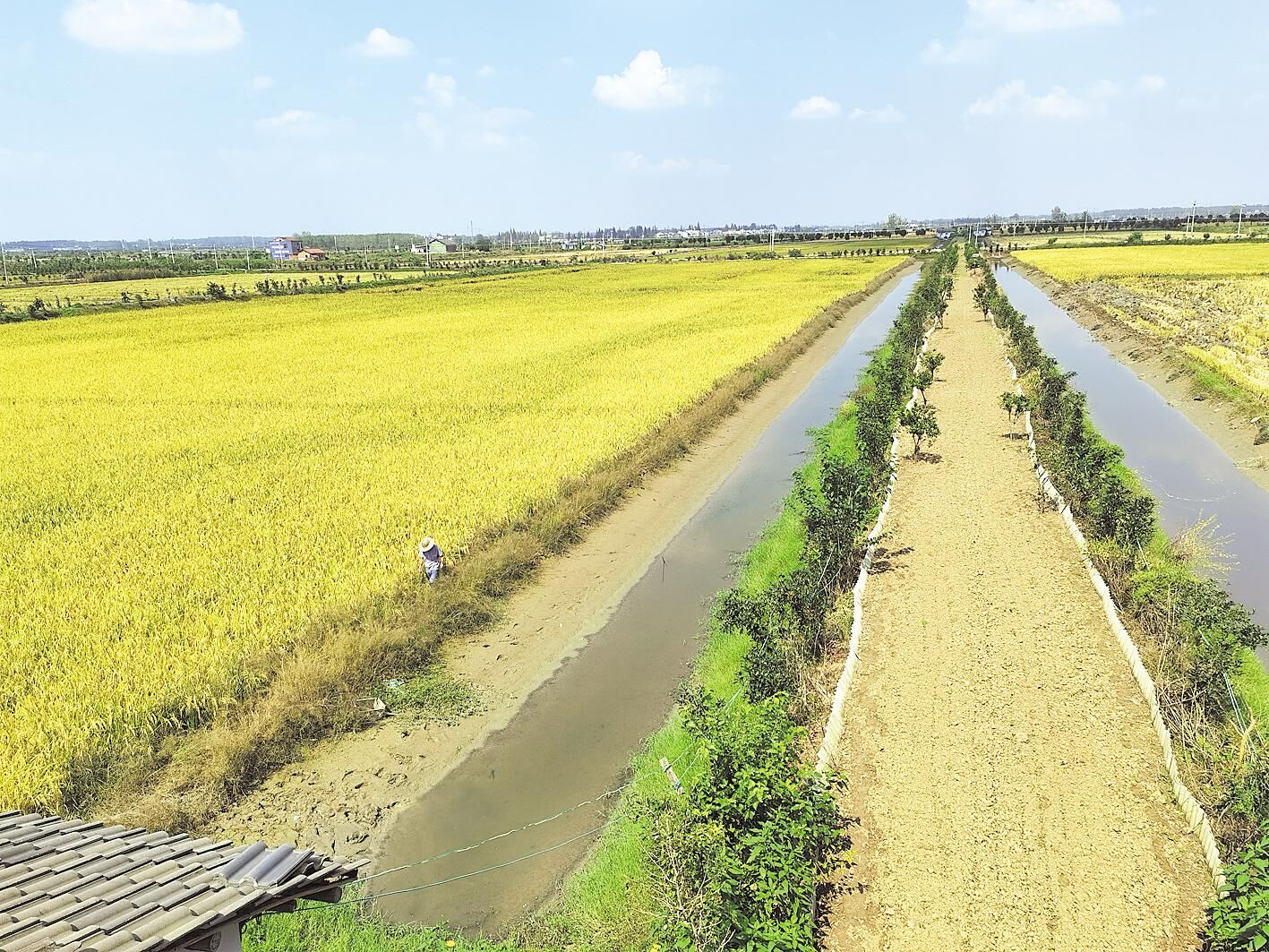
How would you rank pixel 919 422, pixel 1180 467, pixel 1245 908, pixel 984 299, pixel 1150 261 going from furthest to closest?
pixel 1150 261
pixel 984 299
pixel 1180 467
pixel 919 422
pixel 1245 908

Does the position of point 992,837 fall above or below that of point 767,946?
below

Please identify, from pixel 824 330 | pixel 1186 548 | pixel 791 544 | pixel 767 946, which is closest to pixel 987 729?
A: pixel 767 946

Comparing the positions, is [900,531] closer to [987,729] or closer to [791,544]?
[791,544]

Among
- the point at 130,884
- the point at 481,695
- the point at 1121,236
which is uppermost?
the point at 1121,236

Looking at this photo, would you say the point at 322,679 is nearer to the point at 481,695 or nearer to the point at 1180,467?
the point at 481,695

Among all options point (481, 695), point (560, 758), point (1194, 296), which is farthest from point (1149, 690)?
point (1194, 296)

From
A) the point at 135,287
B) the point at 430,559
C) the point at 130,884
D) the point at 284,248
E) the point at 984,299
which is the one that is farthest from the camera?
the point at 284,248
